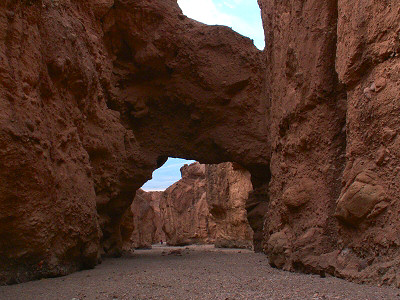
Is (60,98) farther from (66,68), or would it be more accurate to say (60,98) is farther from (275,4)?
(275,4)

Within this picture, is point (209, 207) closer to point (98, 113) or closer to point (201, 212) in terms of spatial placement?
point (201, 212)

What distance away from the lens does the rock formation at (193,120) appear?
14.0ft

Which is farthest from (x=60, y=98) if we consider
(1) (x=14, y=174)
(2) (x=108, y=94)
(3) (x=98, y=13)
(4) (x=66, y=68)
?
(3) (x=98, y=13)

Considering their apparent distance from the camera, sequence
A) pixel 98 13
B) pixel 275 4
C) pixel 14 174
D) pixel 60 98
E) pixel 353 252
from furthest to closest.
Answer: pixel 98 13, pixel 275 4, pixel 60 98, pixel 14 174, pixel 353 252

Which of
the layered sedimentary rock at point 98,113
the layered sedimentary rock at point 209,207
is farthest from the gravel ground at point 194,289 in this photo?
the layered sedimentary rock at point 209,207

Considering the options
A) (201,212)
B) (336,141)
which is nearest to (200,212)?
(201,212)

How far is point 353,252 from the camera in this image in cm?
436

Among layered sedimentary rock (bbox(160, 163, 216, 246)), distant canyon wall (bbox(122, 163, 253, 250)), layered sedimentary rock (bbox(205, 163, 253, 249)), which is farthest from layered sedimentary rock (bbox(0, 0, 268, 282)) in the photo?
layered sedimentary rock (bbox(160, 163, 216, 246))

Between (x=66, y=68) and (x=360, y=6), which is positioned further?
(x=66, y=68)

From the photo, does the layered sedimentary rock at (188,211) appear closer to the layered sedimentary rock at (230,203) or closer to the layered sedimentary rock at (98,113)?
the layered sedimentary rock at (230,203)

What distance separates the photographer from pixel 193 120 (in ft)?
33.2

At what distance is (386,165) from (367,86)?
938 mm

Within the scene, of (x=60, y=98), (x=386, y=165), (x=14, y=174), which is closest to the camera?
(x=386, y=165)

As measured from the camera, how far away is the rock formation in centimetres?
426
